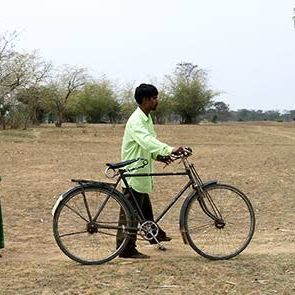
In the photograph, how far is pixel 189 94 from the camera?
215 feet

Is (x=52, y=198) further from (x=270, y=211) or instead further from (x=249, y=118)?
(x=249, y=118)

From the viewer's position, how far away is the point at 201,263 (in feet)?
18.0

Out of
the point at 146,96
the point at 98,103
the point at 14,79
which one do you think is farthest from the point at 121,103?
the point at 146,96

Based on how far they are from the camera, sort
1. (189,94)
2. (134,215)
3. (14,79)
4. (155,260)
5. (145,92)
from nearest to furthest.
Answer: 1. (155,260)
2. (134,215)
3. (145,92)
4. (14,79)
5. (189,94)

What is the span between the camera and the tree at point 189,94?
215ft

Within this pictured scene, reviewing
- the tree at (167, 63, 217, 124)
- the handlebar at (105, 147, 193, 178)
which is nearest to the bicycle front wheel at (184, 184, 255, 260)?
the handlebar at (105, 147, 193, 178)

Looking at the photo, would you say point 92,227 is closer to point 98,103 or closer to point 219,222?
point 219,222

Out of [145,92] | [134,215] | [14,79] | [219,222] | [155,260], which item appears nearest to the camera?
[155,260]

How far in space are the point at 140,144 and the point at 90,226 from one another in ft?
2.95

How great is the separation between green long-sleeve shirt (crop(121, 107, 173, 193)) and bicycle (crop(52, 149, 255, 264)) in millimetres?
70

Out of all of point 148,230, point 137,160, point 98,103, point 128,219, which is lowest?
point 148,230

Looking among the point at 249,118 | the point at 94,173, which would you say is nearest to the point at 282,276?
the point at 94,173

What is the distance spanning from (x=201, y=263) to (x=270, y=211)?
4066 millimetres

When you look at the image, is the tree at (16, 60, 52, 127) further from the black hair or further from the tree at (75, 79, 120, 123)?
the black hair
